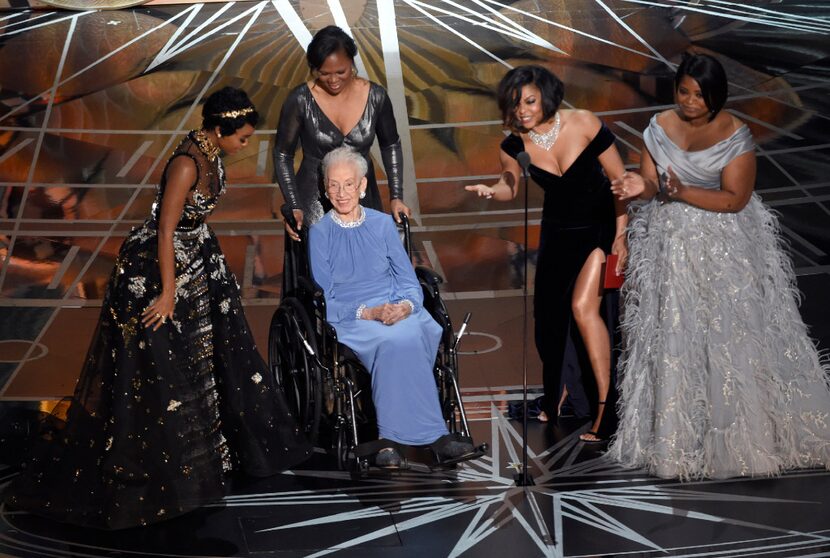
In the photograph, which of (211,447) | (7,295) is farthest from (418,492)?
(7,295)

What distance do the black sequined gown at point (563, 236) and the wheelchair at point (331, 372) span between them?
19.2 inches

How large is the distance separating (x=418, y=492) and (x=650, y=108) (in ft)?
16.4

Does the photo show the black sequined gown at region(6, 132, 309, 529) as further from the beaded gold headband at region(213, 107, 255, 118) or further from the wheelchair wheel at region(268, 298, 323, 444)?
the wheelchair wheel at region(268, 298, 323, 444)

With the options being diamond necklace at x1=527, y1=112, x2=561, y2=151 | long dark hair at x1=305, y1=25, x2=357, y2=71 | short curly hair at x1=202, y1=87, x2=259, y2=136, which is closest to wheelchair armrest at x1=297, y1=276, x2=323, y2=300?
short curly hair at x1=202, y1=87, x2=259, y2=136

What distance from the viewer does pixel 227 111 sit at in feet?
14.1

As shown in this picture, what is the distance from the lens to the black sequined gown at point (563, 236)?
4992 millimetres

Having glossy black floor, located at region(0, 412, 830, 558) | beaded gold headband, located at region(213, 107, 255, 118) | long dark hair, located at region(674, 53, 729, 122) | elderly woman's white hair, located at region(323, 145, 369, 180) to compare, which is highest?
long dark hair, located at region(674, 53, 729, 122)

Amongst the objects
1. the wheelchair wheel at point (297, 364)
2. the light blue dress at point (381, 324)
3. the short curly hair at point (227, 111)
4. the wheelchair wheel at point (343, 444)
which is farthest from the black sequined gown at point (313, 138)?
the wheelchair wheel at point (343, 444)

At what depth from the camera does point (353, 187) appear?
4.80m

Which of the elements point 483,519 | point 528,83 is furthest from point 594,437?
point 528,83

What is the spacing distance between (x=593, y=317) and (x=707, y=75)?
1142mm

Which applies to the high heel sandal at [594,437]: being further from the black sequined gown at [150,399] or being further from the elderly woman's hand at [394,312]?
the black sequined gown at [150,399]

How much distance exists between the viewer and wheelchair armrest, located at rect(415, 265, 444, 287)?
490cm

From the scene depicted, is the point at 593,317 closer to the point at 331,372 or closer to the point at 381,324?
the point at 381,324
